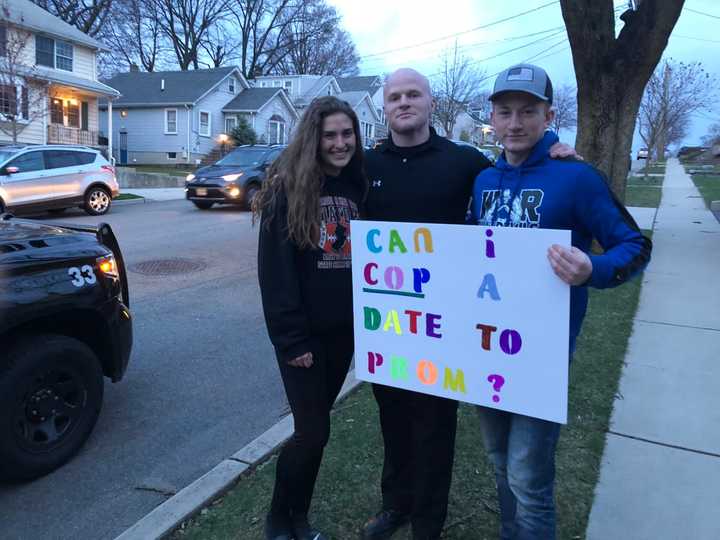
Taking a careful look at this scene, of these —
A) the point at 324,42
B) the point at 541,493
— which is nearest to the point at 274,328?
the point at 541,493

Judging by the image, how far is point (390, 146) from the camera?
2443mm

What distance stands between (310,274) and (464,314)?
2.07 ft

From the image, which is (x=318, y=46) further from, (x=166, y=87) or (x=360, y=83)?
(x=166, y=87)

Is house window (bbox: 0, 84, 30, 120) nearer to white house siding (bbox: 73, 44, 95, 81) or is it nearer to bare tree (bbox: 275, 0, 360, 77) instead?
white house siding (bbox: 73, 44, 95, 81)

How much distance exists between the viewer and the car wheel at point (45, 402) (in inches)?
116

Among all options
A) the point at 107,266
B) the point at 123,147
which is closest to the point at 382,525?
the point at 107,266

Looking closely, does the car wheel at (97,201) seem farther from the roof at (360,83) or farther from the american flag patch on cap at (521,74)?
the roof at (360,83)

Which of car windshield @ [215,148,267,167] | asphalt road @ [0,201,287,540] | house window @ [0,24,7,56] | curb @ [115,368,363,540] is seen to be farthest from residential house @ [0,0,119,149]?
curb @ [115,368,363,540]

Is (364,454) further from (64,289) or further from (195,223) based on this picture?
(195,223)

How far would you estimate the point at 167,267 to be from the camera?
8484 millimetres

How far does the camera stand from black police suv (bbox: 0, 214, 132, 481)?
9.70 feet

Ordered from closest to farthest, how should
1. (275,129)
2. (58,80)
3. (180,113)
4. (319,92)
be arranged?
(58,80) < (180,113) < (275,129) < (319,92)

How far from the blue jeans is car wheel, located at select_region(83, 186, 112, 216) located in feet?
46.2

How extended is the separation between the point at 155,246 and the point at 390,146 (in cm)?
846
